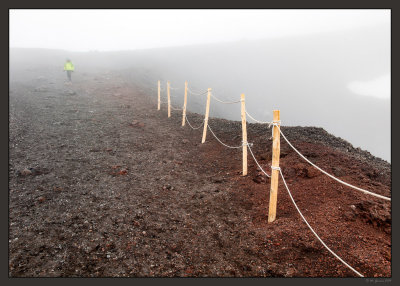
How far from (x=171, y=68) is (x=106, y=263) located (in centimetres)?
3180

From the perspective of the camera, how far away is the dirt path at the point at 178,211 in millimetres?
2994

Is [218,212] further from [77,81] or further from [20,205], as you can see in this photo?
[77,81]

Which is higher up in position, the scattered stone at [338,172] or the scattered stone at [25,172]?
the scattered stone at [338,172]

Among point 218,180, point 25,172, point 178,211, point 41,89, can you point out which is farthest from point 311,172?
point 41,89

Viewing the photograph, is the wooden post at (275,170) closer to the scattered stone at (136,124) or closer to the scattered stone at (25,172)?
the scattered stone at (25,172)

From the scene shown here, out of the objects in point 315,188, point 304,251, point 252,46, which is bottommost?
point 304,251

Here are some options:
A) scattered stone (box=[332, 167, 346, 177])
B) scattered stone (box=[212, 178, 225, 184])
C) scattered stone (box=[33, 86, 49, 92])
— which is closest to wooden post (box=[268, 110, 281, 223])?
scattered stone (box=[332, 167, 346, 177])

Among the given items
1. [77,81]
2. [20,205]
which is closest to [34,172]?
[20,205]

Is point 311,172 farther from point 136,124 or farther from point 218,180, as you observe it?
point 136,124

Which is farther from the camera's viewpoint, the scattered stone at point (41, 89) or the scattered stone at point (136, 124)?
the scattered stone at point (41, 89)

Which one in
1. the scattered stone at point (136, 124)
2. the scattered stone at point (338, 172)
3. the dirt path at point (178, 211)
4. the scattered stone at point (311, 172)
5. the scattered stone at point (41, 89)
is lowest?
the dirt path at point (178, 211)

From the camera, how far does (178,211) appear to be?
4.43m

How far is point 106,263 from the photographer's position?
10.1ft

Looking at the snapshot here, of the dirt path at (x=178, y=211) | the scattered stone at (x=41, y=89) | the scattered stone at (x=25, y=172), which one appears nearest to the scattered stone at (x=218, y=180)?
the dirt path at (x=178, y=211)
